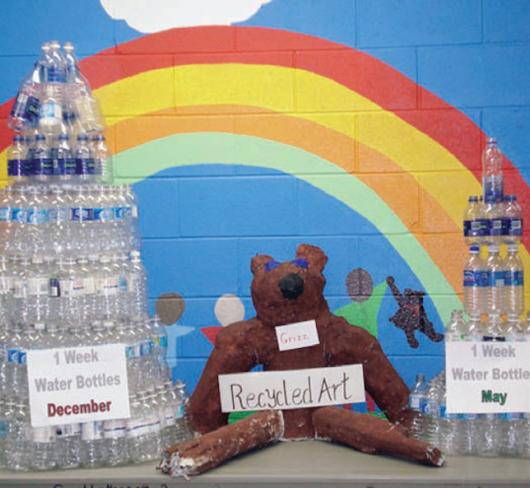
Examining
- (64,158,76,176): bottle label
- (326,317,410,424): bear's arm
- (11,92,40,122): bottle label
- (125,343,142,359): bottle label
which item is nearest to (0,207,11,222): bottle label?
(64,158,76,176): bottle label

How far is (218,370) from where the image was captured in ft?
9.43

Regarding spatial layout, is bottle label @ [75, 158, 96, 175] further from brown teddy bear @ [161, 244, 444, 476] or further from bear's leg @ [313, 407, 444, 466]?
bear's leg @ [313, 407, 444, 466]

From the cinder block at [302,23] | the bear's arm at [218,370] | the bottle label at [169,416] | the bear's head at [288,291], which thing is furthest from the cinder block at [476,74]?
the bottle label at [169,416]

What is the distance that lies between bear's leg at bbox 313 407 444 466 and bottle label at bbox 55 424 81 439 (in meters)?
0.77

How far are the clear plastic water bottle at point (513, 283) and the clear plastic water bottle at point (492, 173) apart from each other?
0.58ft

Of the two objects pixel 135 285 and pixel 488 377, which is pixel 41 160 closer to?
pixel 135 285

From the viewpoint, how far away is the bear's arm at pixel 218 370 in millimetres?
2873

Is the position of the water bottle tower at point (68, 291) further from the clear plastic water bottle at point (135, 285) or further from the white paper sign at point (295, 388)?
the white paper sign at point (295, 388)

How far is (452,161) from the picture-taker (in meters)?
3.33

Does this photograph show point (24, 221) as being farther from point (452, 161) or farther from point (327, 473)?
point (452, 161)

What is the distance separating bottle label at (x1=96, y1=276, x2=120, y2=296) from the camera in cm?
270

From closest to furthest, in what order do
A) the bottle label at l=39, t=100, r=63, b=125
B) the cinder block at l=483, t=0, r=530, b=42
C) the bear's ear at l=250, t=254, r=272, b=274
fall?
1. the bottle label at l=39, t=100, r=63, b=125
2. the bear's ear at l=250, t=254, r=272, b=274
3. the cinder block at l=483, t=0, r=530, b=42

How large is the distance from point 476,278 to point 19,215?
4.78 ft

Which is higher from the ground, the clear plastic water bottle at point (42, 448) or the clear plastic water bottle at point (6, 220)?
the clear plastic water bottle at point (6, 220)
